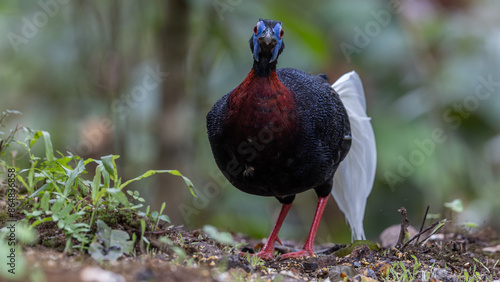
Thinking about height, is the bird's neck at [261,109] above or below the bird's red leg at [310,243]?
above

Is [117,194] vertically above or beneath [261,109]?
beneath

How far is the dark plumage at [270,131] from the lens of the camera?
3.89 meters

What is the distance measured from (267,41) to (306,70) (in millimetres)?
3599

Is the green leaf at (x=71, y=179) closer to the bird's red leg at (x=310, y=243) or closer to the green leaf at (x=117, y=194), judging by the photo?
the green leaf at (x=117, y=194)

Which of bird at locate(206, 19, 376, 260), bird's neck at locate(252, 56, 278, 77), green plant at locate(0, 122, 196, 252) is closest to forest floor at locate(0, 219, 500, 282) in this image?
green plant at locate(0, 122, 196, 252)

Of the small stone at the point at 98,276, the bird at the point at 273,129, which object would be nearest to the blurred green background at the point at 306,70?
the bird at the point at 273,129

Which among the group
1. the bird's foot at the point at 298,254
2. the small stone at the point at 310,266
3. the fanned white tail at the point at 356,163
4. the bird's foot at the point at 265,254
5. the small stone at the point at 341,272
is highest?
the fanned white tail at the point at 356,163

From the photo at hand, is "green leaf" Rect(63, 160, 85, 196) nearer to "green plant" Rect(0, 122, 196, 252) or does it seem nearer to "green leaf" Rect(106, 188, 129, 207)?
"green plant" Rect(0, 122, 196, 252)

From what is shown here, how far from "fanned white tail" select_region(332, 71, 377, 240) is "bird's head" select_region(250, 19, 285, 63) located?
5.35ft

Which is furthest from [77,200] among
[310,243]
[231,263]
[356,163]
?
[356,163]

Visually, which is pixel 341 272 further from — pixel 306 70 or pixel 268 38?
pixel 306 70

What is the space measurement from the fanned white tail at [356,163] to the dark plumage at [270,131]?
1203 millimetres

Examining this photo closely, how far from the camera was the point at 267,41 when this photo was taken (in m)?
3.93

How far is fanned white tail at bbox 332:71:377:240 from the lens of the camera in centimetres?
554
